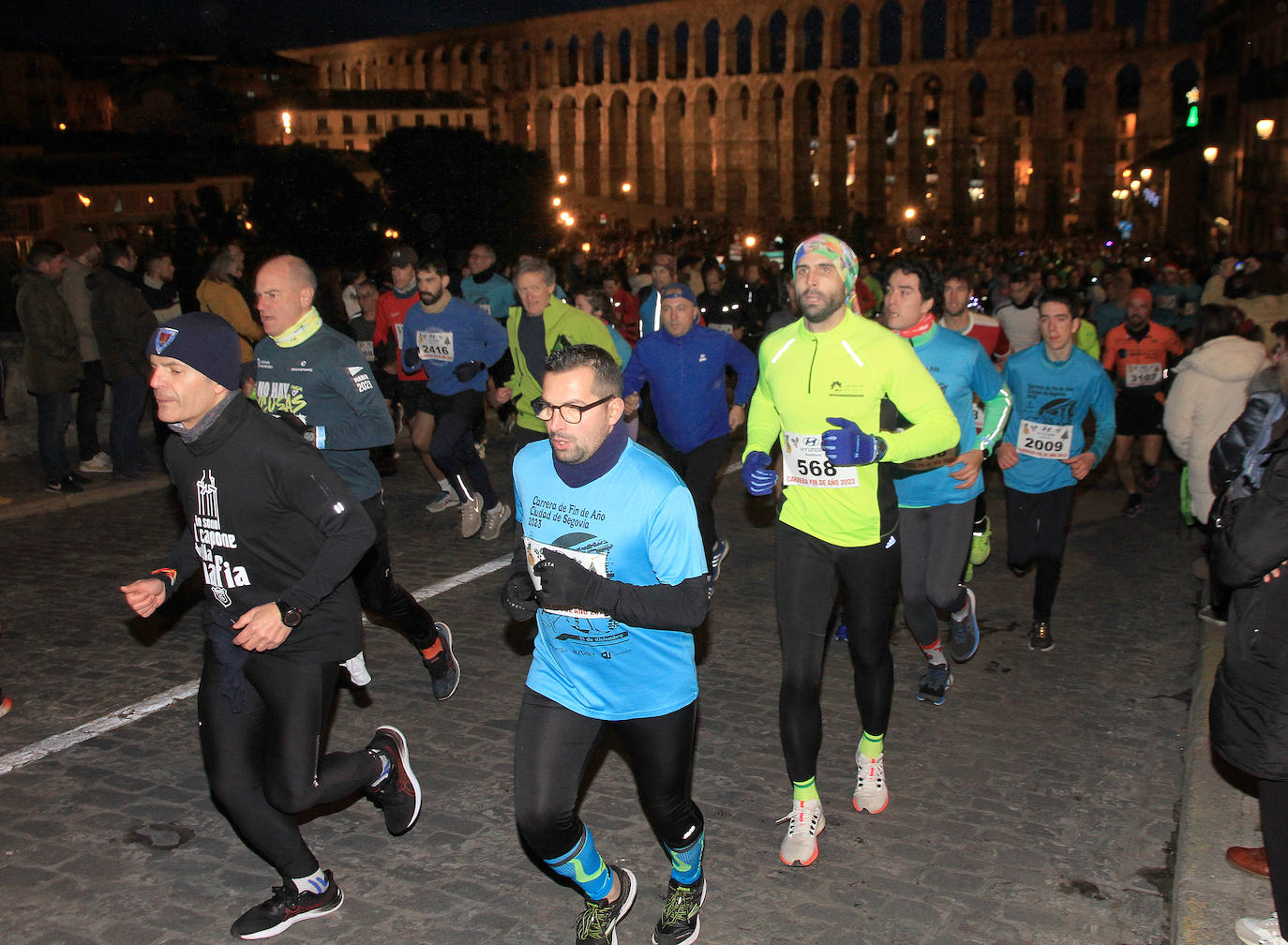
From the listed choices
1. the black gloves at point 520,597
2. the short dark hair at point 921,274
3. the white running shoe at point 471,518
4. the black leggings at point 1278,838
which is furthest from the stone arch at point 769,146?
the black gloves at point 520,597

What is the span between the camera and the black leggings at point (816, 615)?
453cm

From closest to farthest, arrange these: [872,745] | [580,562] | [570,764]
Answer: [580,562]
[570,764]
[872,745]

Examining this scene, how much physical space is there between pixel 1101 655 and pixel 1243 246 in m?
42.3

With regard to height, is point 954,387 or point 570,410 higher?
point 570,410

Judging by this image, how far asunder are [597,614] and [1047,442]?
169 inches

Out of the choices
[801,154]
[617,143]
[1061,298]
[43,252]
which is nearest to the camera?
[1061,298]

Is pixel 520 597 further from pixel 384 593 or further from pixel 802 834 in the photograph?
pixel 384 593

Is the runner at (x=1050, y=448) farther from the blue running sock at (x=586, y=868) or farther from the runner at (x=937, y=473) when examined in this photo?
the blue running sock at (x=586, y=868)

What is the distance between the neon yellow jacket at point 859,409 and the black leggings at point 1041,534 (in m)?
2.71

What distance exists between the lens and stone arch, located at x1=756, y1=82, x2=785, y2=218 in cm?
8112

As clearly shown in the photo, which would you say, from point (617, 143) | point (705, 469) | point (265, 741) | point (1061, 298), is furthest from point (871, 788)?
point (617, 143)

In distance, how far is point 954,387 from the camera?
5.93 m

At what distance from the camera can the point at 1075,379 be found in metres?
7.15

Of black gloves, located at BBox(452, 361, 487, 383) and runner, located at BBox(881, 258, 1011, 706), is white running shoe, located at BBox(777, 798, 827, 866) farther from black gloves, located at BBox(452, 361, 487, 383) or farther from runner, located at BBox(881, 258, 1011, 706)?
black gloves, located at BBox(452, 361, 487, 383)
